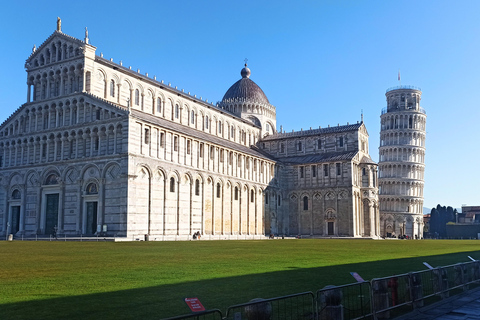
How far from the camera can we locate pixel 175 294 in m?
12.2

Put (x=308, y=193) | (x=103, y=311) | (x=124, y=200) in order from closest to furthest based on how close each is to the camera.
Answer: (x=103, y=311), (x=124, y=200), (x=308, y=193)

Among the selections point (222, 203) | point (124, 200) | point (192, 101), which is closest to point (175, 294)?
point (124, 200)

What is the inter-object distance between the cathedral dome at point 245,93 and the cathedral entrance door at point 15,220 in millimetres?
41599

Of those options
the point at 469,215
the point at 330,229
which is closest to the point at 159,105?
the point at 330,229

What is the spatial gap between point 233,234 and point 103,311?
5453 cm

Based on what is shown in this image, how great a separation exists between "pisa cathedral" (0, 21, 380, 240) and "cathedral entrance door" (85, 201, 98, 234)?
0.34ft

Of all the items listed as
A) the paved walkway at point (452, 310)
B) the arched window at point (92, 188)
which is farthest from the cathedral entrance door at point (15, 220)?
the paved walkway at point (452, 310)

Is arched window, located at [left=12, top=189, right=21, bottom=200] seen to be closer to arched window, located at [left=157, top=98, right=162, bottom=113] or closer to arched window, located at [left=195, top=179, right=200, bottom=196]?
arched window, located at [left=157, top=98, right=162, bottom=113]

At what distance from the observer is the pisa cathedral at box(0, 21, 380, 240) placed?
49.5 metres

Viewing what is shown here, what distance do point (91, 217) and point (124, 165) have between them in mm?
6942

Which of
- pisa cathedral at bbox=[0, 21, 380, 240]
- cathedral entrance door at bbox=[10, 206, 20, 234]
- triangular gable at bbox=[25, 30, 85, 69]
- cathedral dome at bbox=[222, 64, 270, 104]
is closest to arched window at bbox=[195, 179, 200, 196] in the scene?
pisa cathedral at bbox=[0, 21, 380, 240]

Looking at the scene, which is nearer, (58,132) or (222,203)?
(58,132)

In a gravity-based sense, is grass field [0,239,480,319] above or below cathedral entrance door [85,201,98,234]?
below

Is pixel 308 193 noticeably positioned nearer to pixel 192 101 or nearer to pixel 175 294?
pixel 192 101
